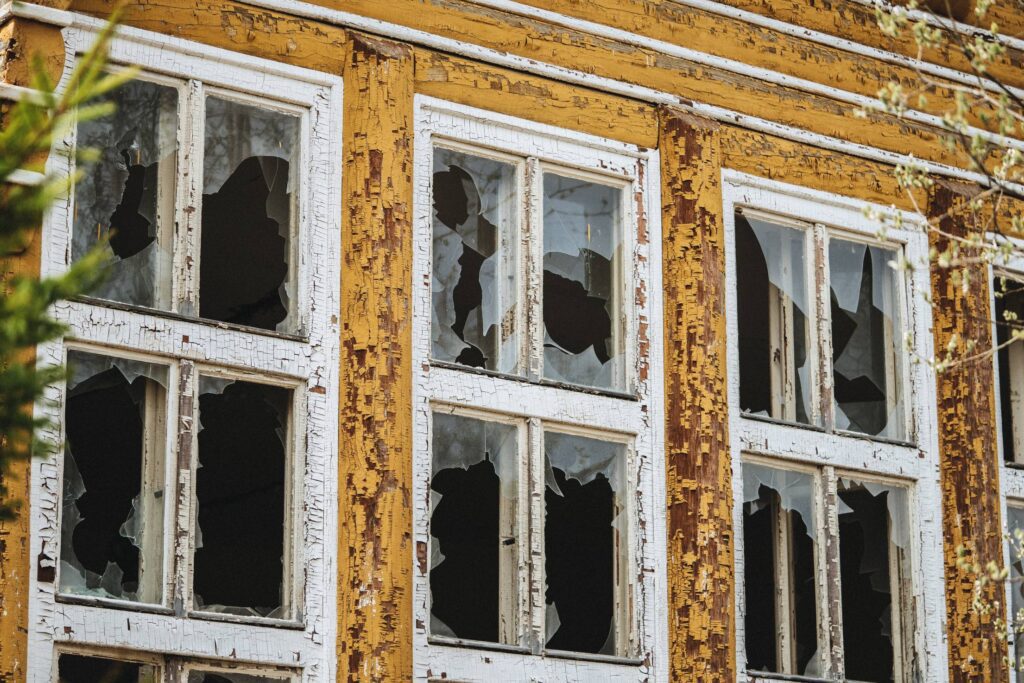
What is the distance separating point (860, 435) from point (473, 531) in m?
3.00

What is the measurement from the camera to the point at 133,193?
10898 mm

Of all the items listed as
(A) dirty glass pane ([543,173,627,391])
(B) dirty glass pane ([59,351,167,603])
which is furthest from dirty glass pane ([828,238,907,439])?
(B) dirty glass pane ([59,351,167,603])

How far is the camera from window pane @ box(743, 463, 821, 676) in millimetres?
12523

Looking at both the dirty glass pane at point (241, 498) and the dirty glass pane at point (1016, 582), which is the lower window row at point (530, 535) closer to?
the dirty glass pane at point (241, 498)

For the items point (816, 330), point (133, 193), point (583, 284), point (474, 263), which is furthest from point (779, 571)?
point (133, 193)

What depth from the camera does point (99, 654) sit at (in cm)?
1007

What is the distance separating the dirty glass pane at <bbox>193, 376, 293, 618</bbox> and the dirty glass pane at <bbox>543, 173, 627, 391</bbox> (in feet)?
6.33

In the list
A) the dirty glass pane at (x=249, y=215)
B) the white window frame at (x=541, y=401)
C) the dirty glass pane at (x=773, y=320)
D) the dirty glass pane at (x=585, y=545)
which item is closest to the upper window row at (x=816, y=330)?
the dirty glass pane at (x=773, y=320)

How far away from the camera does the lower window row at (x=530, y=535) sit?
1147cm

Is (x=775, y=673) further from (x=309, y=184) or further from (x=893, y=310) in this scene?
(x=309, y=184)

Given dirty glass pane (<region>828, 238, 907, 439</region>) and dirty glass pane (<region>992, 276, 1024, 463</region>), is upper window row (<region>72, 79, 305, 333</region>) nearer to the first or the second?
dirty glass pane (<region>828, 238, 907, 439</region>)

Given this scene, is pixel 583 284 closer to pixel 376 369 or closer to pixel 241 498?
pixel 376 369

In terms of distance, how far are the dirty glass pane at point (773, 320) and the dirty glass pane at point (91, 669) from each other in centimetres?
468

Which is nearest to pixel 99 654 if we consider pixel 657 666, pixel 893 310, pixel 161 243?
pixel 161 243
